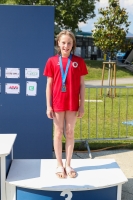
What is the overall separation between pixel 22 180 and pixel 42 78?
1889 mm

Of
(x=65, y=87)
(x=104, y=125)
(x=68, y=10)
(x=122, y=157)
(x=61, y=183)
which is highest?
(x=68, y=10)

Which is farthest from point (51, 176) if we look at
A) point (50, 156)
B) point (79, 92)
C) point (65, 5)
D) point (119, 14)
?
point (65, 5)

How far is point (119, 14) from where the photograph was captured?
47.2ft


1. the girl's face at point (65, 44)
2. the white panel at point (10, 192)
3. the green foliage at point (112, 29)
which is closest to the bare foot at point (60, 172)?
the white panel at point (10, 192)

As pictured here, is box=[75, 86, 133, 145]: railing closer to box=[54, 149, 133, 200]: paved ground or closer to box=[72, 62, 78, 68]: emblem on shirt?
box=[54, 149, 133, 200]: paved ground

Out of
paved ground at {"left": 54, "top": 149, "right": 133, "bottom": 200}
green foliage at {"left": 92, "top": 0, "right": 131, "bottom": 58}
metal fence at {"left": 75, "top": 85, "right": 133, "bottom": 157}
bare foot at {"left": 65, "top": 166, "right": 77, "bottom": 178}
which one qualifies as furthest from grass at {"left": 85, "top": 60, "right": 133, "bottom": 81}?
bare foot at {"left": 65, "top": 166, "right": 77, "bottom": 178}

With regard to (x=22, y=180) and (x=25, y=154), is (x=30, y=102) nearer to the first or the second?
(x=25, y=154)

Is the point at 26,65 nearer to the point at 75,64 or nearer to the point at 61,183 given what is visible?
the point at 75,64

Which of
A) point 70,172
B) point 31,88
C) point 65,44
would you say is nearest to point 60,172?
point 70,172

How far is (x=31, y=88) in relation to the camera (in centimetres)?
482

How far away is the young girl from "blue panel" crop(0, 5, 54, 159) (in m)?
1.19

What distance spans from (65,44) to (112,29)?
36.7 feet

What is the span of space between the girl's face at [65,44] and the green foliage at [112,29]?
1082 centimetres

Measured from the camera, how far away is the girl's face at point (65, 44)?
3459 millimetres
